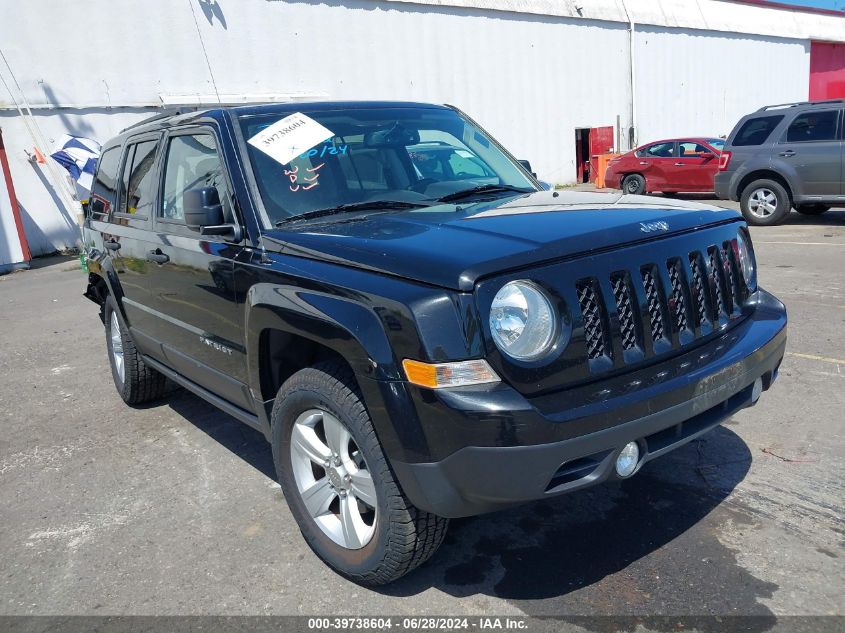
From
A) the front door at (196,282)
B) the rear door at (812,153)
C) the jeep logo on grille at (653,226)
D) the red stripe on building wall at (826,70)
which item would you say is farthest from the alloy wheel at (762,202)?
the red stripe on building wall at (826,70)

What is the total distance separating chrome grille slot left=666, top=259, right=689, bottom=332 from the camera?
109 inches

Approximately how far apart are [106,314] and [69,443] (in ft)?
4.03

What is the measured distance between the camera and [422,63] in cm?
2070

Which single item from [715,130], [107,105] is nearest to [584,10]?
[715,130]

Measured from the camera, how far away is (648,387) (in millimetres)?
2523

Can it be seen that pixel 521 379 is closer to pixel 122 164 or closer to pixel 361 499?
pixel 361 499

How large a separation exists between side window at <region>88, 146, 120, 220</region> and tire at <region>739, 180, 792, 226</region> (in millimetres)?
10153

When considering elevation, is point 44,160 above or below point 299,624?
above

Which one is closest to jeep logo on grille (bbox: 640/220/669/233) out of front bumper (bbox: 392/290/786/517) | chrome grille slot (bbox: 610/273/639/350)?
chrome grille slot (bbox: 610/273/639/350)

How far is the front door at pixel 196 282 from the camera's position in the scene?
3.41 meters

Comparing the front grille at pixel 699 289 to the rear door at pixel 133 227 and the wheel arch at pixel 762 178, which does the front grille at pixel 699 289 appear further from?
the wheel arch at pixel 762 178

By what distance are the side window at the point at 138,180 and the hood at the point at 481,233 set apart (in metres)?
1.55

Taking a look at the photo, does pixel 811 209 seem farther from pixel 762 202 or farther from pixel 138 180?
pixel 138 180

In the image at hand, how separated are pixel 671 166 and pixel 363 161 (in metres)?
14.3
